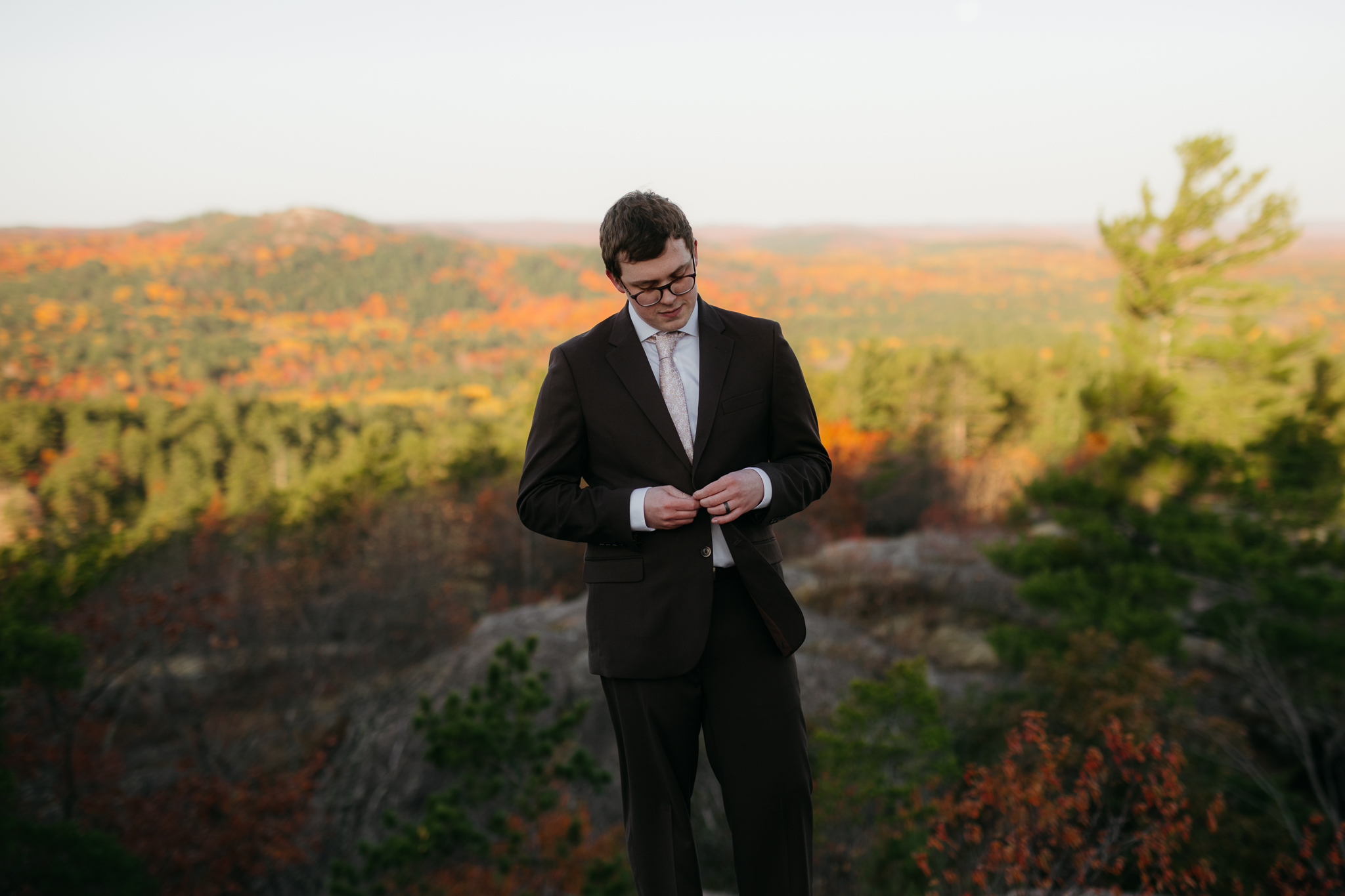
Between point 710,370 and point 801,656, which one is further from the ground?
point 710,370

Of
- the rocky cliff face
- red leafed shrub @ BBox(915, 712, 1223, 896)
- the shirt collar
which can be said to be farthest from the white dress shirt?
the rocky cliff face

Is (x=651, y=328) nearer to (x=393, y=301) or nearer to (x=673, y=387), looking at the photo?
(x=673, y=387)

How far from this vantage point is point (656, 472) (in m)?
2.02

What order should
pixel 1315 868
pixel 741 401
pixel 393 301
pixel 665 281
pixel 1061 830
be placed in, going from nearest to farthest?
pixel 665 281, pixel 741 401, pixel 1061 830, pixel 1315 868, pixel 393 301

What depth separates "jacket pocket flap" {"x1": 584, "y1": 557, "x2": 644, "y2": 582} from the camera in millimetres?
1994

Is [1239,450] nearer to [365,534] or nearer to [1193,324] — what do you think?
[1193,324]

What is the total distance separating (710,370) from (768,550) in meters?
0.52

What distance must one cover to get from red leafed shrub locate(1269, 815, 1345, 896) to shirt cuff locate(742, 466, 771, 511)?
397 centimetres

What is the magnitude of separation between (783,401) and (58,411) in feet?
178

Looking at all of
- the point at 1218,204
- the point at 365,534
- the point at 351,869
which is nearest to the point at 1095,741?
the point at 351,869

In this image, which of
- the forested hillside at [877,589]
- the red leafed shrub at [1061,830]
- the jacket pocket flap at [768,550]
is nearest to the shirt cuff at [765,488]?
the jacket pocket flap at [768,550]

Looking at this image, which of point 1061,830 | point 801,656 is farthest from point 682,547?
point 801,656

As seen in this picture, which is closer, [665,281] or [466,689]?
[665,281]

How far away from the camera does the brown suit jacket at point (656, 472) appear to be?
1.97 meters
